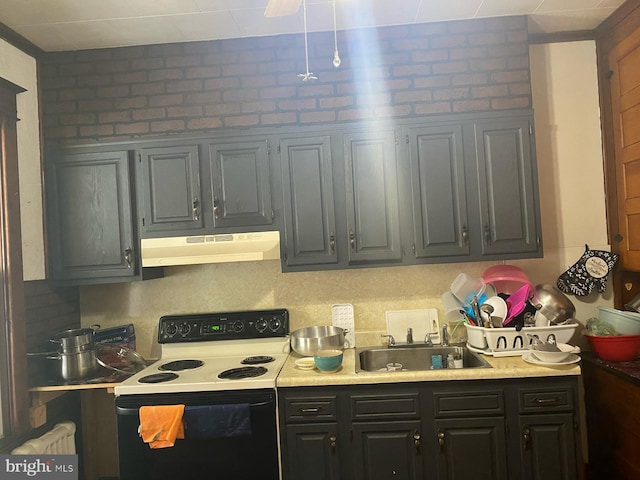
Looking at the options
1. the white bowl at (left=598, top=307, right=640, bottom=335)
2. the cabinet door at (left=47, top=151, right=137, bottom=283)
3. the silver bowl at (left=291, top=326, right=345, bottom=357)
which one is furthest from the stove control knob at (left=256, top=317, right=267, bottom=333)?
the white bowl at (left=598, top=307, right=640, bottom=335)

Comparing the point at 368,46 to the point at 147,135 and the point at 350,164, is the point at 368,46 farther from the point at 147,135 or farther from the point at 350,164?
the point at 147,135

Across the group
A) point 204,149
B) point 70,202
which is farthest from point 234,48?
point 70,202

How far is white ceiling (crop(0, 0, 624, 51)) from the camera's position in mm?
2260

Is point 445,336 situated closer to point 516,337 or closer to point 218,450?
point 516,337

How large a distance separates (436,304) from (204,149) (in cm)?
165

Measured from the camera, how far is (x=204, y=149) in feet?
8.20

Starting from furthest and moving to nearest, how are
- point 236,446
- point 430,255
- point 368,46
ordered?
point 368,46 < point 430,255 < point 236,446

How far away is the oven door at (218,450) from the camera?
2123 mm

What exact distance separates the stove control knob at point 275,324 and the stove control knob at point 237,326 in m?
0.18

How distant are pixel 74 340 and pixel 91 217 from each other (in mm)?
678

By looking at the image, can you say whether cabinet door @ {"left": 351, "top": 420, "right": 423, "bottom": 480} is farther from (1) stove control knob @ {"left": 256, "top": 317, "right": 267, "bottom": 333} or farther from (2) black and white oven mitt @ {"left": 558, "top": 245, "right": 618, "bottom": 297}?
(2) black and white oven mitt @ {"left": 558, "top": 245, "right": 618, "bottom": 297}

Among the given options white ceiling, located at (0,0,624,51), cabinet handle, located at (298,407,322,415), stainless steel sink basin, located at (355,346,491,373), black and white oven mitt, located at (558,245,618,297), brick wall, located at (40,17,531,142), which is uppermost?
white ceiling, located at (0,0,624,51)

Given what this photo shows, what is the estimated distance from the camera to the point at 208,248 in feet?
8.04

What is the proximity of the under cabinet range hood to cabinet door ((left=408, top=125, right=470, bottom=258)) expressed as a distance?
2.66 feet
